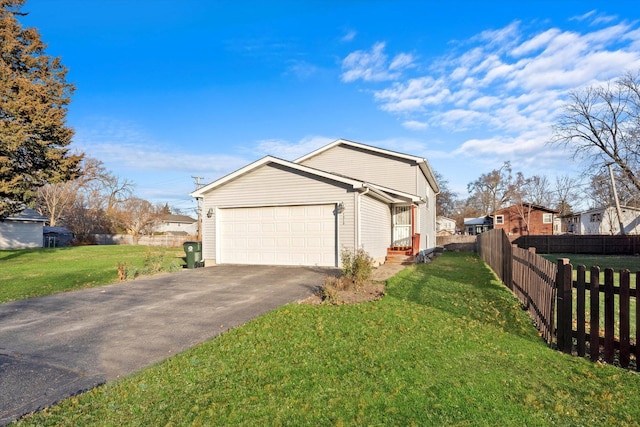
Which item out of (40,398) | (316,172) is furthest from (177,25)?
(40,398)

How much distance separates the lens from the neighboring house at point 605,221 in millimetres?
38531

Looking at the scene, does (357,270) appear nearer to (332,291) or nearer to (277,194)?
(332,291)

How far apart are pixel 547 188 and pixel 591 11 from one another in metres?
49.0

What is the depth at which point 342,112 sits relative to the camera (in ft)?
60.6

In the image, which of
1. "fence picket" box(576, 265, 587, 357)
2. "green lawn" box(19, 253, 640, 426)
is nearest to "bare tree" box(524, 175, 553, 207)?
"green lawn" box(19, 253, 640, 426)

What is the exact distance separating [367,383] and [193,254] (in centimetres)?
1226

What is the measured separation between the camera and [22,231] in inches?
1249

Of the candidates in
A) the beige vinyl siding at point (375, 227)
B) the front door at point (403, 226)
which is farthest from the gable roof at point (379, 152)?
the beige vinyl siding at point (375, 227)

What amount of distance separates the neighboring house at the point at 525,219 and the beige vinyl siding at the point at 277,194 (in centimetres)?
4135

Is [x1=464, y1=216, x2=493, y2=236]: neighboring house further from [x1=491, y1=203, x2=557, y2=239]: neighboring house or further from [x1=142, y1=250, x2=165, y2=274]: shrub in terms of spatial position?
[x1=142, y1=250, x2=165, y2=274]: shrub

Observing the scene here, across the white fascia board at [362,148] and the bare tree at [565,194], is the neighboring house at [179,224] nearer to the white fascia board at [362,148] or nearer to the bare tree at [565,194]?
the white fascia board at [362,148]

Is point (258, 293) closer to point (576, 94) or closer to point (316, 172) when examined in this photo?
point (316, 172)

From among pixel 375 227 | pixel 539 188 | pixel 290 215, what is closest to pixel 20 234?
pixel 290 215

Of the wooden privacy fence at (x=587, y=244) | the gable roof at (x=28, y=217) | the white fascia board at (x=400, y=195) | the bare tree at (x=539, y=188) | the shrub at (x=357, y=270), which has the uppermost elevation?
the bare tree at (x=539, y=188)
